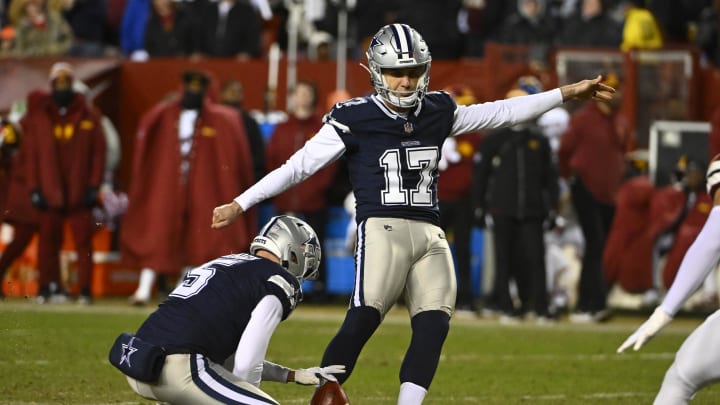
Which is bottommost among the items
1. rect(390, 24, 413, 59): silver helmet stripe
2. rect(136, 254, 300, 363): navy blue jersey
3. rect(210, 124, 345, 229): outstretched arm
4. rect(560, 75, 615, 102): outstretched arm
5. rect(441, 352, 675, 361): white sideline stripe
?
rect(441, 352, 675, 361): white sideline stripe

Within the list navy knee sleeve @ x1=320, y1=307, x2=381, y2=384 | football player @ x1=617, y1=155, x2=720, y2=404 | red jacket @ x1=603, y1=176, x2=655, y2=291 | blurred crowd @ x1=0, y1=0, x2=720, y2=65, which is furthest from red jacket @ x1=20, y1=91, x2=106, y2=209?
football player @ x1=617, y1=155, x2=720, y2=404

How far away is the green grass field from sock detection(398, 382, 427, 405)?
61.3 inches

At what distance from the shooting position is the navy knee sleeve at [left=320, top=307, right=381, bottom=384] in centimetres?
A: 674

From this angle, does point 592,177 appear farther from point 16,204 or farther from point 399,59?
point 399,59

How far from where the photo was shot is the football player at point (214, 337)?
5934mm

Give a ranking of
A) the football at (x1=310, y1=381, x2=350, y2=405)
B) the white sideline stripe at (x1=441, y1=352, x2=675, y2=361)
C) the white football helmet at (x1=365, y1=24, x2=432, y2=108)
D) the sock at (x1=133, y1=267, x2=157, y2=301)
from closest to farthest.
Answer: the football at (x1=310, y1=381, x2=350, y2=405)
the white football helmet at (x1=365, y1=24, x2=432, y2=108)
the white sideline stripe at (x1=441, y1=352, x2=675, y2=361)
the sock at (x1=133, y1=267, x2=157, y2=301)

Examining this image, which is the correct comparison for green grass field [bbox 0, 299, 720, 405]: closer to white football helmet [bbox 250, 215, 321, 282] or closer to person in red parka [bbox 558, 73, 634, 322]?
person in red parka [bbox 558, 73, 634, 322]

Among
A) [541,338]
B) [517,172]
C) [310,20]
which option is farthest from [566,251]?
[310,20]

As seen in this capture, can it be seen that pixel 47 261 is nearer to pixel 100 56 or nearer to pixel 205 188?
pixel 205 188

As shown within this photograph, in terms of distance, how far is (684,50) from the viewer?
16.3 m

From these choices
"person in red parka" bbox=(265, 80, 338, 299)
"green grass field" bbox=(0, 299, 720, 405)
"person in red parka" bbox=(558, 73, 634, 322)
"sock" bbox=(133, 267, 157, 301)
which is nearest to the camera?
"green grass field" bbox=(0, 299, 720, 405)

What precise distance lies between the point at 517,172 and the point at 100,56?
6722 millimetres

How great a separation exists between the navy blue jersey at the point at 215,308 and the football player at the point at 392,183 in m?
0.65

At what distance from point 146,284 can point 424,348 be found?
314 inches
